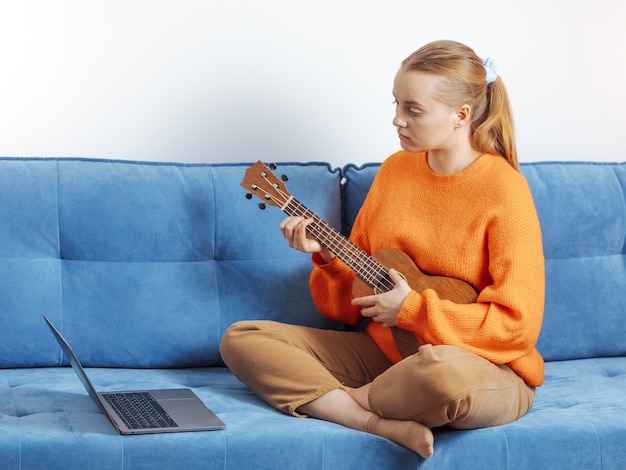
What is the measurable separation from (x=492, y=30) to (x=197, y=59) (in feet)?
2.73

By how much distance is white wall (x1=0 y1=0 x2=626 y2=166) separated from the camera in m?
2.37

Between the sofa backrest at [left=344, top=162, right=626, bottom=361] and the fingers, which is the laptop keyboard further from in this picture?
the sofa backrest at [left=344, top=162, right=626, bottom=361]

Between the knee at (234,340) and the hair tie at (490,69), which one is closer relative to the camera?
the knee at (234,340)

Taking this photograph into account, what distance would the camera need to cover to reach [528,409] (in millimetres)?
1935

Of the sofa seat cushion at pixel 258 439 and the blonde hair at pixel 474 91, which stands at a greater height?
the blonde hair at pixel 474 91

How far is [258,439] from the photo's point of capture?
66.3 inches

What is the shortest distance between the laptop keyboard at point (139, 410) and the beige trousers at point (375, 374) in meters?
0.21

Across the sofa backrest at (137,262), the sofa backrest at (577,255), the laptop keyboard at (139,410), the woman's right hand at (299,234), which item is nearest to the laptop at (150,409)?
the laptop keyboard at (139,410)

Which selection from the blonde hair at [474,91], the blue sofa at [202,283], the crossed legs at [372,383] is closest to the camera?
the crossed legs at [372,383]

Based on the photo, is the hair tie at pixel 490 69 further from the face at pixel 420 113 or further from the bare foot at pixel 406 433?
the bare foot at pixel 406 433

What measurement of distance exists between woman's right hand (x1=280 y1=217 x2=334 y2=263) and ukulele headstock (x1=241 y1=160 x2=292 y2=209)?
59 millimetres

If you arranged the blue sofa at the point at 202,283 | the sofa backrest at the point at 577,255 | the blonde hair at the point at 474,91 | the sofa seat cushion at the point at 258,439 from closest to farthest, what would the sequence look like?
the sofa seat cushion at the point at 258,439 → the blue sofa at the point at 202,283 → the blonde hair at the point at 474,91 → the sofa backrest at the point at 577,255

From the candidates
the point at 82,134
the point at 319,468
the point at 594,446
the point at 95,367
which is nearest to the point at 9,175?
the point at 82,134

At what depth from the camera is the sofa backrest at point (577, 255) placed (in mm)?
2322
